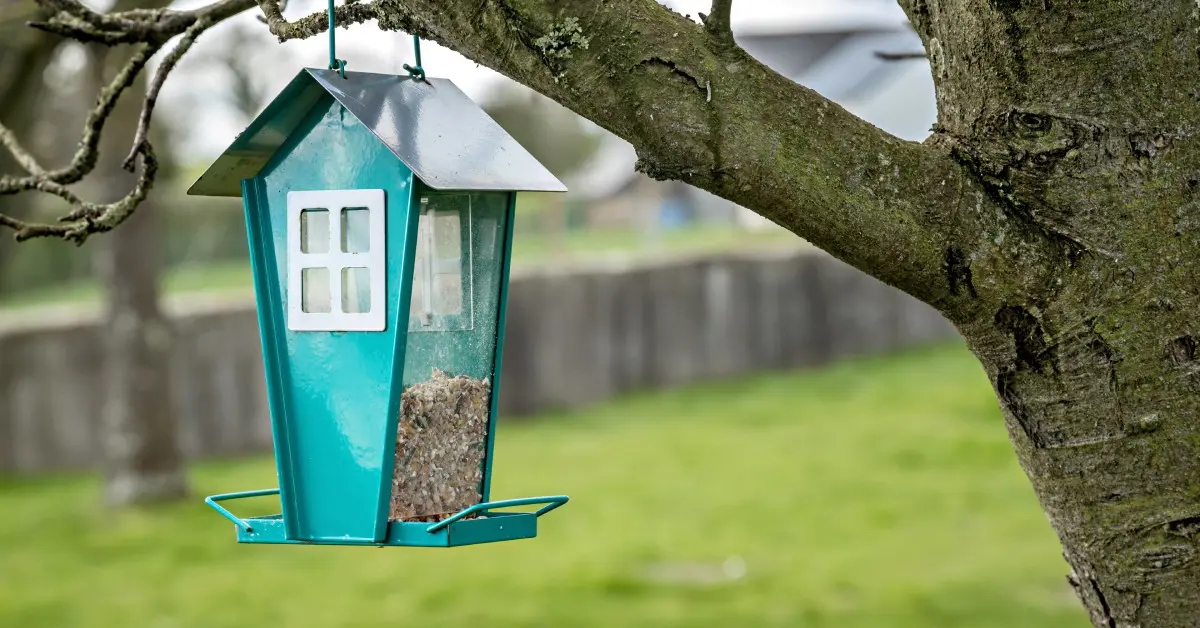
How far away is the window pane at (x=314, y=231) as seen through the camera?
219 centimetres

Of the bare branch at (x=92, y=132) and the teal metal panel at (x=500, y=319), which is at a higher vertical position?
the bare branch at (x=92, y=132)

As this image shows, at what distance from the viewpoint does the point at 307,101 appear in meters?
2.17

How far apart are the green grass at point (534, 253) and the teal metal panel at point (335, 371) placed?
74.8 ft

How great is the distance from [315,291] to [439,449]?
339 mm

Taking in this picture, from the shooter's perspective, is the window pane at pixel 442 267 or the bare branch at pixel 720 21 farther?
the window pane at pixel 442 267

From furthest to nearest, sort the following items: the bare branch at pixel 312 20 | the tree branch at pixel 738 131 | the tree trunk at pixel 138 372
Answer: the tree trunk at pixel 138 372, the bare branch at pixel 312 20, the tree branch at pixel 738 131

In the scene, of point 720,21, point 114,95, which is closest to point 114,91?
point 114,95

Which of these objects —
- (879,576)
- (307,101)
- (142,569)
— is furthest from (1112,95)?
(142,569)

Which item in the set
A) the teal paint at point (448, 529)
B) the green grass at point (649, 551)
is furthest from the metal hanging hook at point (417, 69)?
the green grass at point (649, 551)

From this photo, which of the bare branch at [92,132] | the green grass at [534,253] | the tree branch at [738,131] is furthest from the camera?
the green grass at [534,253]

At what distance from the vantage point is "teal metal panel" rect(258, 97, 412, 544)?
6.99 feet

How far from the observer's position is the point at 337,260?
2.16 meters

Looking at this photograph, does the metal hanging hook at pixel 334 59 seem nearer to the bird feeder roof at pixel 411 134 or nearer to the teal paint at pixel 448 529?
the bird feeder roof at pixel 411 134

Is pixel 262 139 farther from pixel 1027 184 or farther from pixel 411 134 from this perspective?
pixel 1027 184
